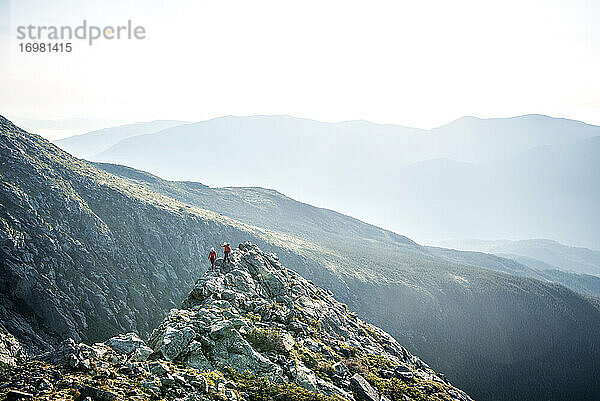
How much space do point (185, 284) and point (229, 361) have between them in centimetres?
8260

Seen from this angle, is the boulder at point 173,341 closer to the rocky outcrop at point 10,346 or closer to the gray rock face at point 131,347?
the gray rock face at point 131,347

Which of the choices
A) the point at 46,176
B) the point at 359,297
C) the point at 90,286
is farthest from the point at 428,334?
the point at 46,176

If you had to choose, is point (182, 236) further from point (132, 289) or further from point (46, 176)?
point (46, 176)

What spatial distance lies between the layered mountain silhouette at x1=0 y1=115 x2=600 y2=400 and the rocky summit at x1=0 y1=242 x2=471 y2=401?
46.6 m

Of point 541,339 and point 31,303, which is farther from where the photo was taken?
point 541,339

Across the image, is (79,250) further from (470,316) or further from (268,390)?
(470,316)

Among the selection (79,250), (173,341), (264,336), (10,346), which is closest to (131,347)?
(173,341)

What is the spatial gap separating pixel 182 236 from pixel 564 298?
640 ft

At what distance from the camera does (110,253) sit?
86.1 metres

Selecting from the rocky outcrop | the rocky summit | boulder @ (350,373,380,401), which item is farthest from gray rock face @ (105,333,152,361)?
the rocky outcrop

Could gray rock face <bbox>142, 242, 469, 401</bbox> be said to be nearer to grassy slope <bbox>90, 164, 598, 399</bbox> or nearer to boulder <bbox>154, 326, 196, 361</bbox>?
boulder <bbox>154, 326, 196, 361</bbox>

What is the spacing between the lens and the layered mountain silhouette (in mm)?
67688

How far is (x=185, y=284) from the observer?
9712cm

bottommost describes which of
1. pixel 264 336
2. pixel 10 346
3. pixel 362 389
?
pixel 10 346
